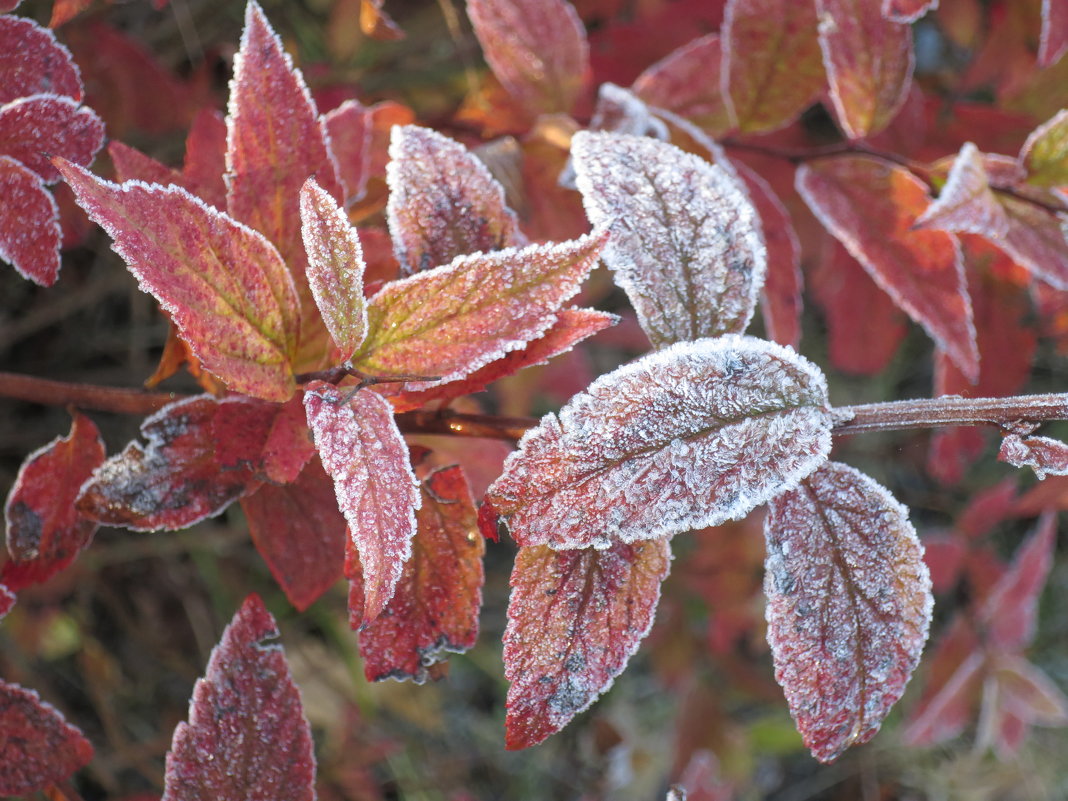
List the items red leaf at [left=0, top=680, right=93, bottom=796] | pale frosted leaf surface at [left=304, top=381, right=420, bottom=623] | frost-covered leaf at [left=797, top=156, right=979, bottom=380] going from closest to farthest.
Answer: pale frosted leaf surface at [left=304, top=381, right=420, bottom=623] → red leaf at [left=0, top=680, right=93, bottom=796] → frost-covered leaf at [left=797, top=156, right=979, bottom=380]

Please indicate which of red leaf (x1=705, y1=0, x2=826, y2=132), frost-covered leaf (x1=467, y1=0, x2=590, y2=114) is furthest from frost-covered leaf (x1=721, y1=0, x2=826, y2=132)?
frost-covered leaf (x1=467, y1=0, x2=590, y2=114)

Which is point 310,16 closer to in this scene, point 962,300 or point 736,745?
point 962,300

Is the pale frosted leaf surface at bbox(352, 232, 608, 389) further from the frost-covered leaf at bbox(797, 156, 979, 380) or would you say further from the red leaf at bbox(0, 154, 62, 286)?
the frost-covered leaf at bbox(797, 156, 979, 380)

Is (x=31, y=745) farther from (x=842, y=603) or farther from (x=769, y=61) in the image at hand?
(x=769, y=61)

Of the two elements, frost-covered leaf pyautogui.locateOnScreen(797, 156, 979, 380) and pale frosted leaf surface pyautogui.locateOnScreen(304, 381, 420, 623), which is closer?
pale frosted leaf surface pyautogui.locateOnScreen(304, 381, 420, 623)

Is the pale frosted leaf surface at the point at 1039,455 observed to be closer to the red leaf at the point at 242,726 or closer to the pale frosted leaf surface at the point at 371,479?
the pale frosted leaf surface at the point at 371,479

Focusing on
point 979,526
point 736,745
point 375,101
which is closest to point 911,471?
point 979,526

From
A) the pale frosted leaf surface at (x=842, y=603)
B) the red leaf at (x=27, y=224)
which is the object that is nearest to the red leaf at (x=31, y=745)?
the red leaf at (x=27, y=224)

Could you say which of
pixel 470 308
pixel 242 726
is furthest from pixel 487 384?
pixel 242 726
